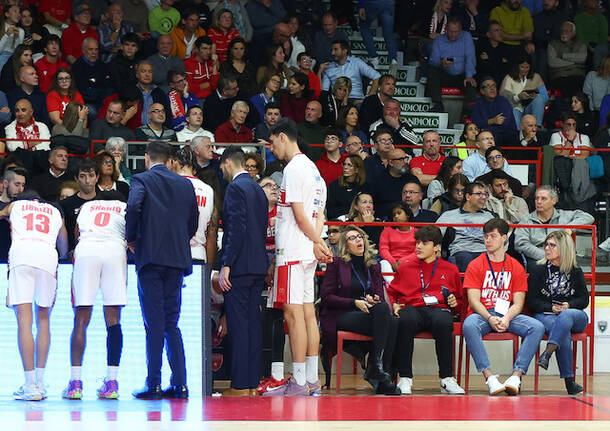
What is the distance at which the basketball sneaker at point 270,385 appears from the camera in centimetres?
782

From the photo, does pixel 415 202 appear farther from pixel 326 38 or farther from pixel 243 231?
pixel 326 38

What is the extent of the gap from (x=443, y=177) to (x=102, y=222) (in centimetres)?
465

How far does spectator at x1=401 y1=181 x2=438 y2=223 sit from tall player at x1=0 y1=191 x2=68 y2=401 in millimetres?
3943

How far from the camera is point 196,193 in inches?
318

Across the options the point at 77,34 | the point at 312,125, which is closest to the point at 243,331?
the point at 312,125

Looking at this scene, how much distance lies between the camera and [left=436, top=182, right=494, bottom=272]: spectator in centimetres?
999

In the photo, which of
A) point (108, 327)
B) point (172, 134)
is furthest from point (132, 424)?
point (172, 134)

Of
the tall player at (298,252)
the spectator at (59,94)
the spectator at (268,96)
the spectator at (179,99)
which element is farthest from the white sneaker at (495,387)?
the spectator at (59,94)

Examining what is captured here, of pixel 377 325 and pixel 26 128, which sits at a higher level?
pixel 26 128

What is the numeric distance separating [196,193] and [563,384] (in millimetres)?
3557

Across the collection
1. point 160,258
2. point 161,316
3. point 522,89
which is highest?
point 522,89

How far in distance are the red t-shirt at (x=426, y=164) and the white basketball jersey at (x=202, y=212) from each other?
400 cm

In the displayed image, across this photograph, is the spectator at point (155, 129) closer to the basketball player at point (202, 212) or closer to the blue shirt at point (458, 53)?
the basketball player at point (202, 212)

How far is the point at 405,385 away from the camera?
8305 mm
